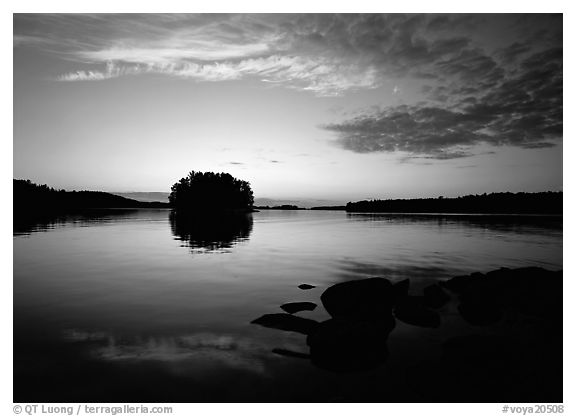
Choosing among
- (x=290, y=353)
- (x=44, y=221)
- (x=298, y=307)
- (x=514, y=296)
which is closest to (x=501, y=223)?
(x=514, y=296)

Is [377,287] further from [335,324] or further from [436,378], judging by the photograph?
[436,378]

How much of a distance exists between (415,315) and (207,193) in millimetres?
147656

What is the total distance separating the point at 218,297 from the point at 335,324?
6107 mm

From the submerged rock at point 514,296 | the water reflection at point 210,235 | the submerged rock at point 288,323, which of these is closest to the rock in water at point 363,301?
the submerged rock at point 288,323

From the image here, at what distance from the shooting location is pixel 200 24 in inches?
384

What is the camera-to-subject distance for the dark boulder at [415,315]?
364 inches

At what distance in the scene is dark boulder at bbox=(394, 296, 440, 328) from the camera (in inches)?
364

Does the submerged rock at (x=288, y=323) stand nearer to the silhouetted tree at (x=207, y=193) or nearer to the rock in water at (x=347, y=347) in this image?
the rock in water at (x=347, y=347)

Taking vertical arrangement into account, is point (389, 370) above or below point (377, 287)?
below

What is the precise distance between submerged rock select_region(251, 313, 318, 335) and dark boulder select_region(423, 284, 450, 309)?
14.0ft

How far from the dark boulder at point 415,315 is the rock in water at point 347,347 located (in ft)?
6.44

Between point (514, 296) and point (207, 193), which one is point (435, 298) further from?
point (207, 193)

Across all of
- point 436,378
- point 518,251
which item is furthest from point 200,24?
point 518,251
